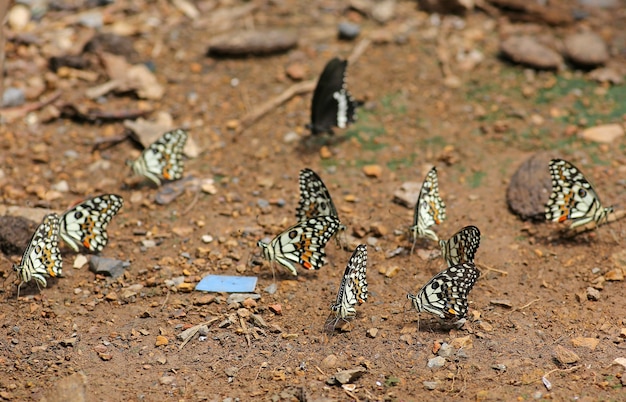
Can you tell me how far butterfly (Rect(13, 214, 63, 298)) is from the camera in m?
5.65

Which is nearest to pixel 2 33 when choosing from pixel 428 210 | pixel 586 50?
pixel 428 210

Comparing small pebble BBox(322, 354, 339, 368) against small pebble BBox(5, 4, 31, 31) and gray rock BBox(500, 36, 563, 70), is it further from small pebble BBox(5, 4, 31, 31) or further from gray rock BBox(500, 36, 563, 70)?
small pebble BBox(5, 4, 31, 31)

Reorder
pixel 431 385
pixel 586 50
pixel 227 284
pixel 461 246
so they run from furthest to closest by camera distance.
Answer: pixel 586 50
pixel 227 284
pixel 461 246
pixel 431 385

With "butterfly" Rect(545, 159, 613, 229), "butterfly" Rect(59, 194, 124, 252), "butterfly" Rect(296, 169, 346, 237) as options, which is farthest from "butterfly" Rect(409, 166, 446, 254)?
"butterfly" Rect(59, 194, 124, 252)

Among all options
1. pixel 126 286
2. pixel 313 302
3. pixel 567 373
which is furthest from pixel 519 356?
pixel 126 286

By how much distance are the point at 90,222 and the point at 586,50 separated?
6.04 meters

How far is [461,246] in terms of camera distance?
18.7 ft

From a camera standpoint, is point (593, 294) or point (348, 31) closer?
point (593, 294)

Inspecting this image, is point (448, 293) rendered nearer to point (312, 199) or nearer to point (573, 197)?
point (312, 199)

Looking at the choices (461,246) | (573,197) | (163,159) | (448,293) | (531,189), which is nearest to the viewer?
(448,293)

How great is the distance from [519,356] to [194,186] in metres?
3.62

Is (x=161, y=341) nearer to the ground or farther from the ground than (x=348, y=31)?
nearer to the ground

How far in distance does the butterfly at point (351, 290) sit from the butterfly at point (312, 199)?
76 centimetres

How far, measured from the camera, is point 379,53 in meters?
8.77
